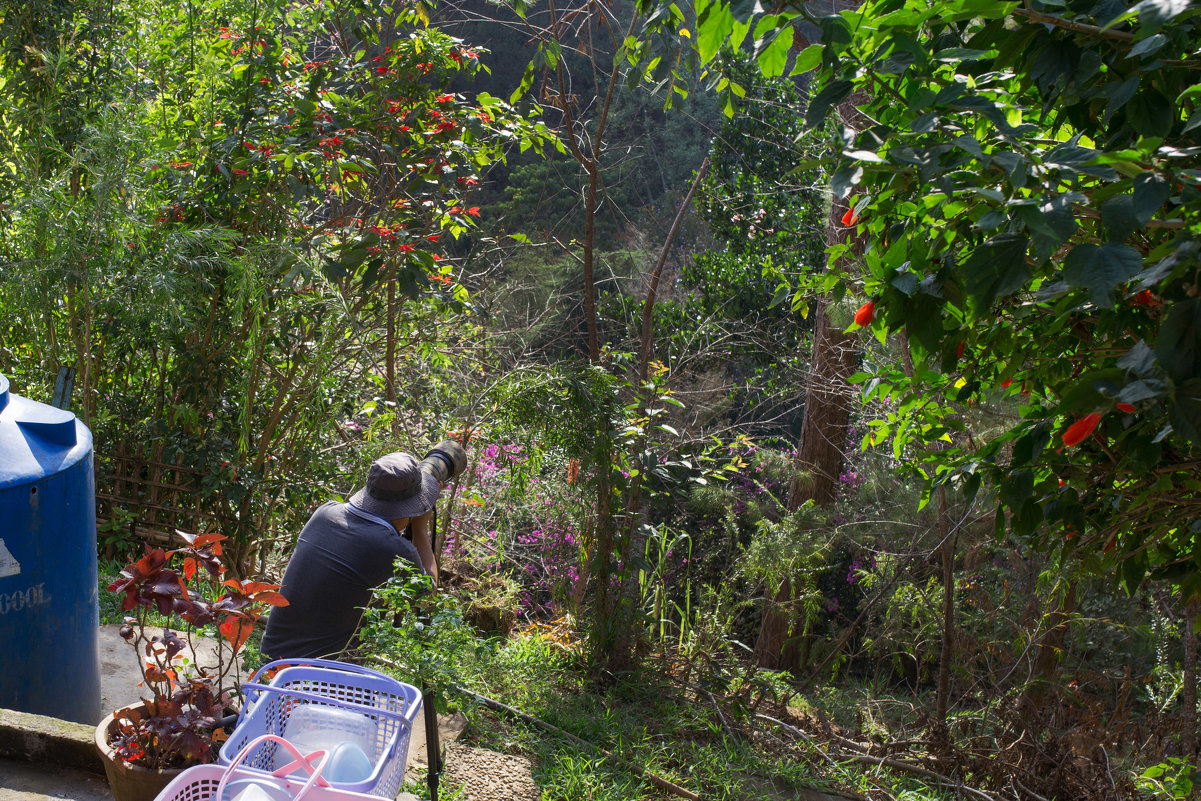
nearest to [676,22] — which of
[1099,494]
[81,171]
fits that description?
[1099,494]

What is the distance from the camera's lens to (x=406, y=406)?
19.7 ft

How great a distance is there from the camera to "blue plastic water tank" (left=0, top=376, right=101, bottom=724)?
8.12 feet

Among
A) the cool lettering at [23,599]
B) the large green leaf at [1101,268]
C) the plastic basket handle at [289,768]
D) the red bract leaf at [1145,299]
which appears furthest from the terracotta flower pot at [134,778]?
the red bract leaf at [1145,299]

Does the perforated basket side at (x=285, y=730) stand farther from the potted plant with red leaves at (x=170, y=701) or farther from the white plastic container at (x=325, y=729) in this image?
the potted plant with red leaves at (x=170, y=701)

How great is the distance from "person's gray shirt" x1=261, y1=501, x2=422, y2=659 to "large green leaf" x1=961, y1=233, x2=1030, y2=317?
2273mm

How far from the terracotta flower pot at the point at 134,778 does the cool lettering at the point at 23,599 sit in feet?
2.23

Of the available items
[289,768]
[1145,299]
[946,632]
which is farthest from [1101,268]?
[946,632]

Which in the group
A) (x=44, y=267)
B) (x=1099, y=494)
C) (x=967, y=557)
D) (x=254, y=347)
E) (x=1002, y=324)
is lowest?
(x=967, y=557)

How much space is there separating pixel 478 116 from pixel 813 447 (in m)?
3.48

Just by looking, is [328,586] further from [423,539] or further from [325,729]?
[325,729]

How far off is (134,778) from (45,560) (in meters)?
0.86

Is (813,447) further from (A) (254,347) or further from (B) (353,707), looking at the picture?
(B) (353,707)

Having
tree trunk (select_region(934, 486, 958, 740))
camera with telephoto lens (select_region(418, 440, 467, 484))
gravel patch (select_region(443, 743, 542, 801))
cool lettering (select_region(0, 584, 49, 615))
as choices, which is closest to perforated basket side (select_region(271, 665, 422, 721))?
gravel patch (select_region(443, 743, 542, 801))

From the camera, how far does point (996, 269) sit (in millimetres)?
1207
